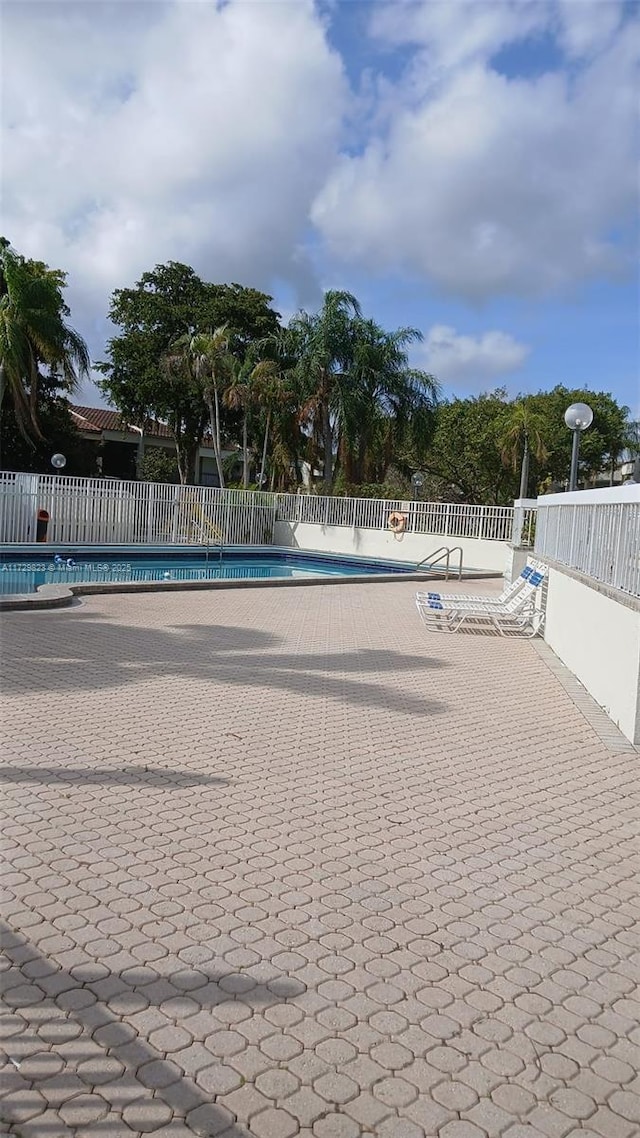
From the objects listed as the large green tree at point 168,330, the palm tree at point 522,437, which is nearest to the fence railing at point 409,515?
the palm tree at point 522,437

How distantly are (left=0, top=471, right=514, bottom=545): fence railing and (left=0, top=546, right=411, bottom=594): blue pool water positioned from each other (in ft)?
3.67

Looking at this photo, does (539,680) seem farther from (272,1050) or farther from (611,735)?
(272,1050)

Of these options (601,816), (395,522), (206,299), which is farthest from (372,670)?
(206,299)

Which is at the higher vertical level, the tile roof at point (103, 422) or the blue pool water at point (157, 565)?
Result: the tile roof at point (103, 422)

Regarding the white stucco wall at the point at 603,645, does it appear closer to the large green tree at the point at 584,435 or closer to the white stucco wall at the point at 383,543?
the white stucco wall at the point at 383,543

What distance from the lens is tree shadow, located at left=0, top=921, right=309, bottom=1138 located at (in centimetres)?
253

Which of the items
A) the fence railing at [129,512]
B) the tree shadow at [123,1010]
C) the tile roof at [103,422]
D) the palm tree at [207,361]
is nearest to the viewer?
the tree shadow at [123,1010]

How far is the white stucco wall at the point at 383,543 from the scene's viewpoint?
26938 millimetres

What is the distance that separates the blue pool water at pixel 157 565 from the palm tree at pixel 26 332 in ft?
25.5

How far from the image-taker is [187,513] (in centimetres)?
2852

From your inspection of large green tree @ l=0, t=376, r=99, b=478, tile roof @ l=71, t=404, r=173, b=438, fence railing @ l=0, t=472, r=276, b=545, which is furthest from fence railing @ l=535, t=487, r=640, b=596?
tile roof @ l=71, t=404, r=173, b=438

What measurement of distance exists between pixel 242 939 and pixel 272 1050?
716mm

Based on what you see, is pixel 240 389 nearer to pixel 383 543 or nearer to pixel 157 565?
pixel 383 543

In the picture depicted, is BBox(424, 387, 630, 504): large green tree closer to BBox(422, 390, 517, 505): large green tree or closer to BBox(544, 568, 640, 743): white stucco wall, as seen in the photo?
BBox(422, 390, 517, 505): large green tree
